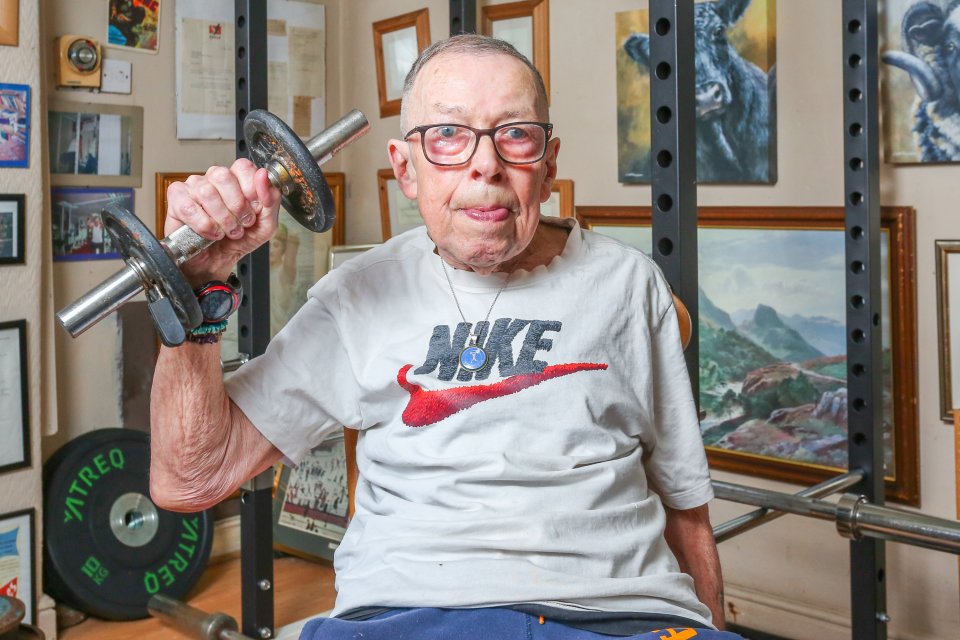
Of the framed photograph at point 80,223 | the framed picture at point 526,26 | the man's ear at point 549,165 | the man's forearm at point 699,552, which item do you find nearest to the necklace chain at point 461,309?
the man's ear at point 549,165

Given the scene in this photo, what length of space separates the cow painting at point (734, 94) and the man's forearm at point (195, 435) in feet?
4.94

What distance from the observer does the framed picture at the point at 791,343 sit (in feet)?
7.08

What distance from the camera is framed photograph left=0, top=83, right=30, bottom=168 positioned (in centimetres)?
236

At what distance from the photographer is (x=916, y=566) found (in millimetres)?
2166

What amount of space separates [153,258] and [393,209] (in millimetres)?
2229

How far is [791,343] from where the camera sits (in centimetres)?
230

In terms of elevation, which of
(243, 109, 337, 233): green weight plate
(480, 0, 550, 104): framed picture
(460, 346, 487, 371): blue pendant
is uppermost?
(480, 0, 550, 104): framed picture

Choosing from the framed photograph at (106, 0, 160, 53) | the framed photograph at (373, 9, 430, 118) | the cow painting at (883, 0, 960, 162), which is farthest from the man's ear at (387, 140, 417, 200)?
the framed photograph at (373, 9, 430, 118)

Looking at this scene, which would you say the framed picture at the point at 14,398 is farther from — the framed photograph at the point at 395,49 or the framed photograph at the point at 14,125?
the framed photograph at the point at 395,49

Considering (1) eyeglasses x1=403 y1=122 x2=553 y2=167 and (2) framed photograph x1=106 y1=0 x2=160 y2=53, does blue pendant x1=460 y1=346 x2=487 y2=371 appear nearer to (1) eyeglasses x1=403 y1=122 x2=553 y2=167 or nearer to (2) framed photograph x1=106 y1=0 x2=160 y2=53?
(1) eyeglasses x1=403 y1=122 x2=553 y2=167

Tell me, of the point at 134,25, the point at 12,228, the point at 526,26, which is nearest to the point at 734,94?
the point at 526,26

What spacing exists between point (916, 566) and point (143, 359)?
2033mm

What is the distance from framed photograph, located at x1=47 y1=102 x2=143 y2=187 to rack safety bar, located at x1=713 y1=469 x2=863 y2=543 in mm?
1829

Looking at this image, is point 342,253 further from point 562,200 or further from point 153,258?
point 153,258
